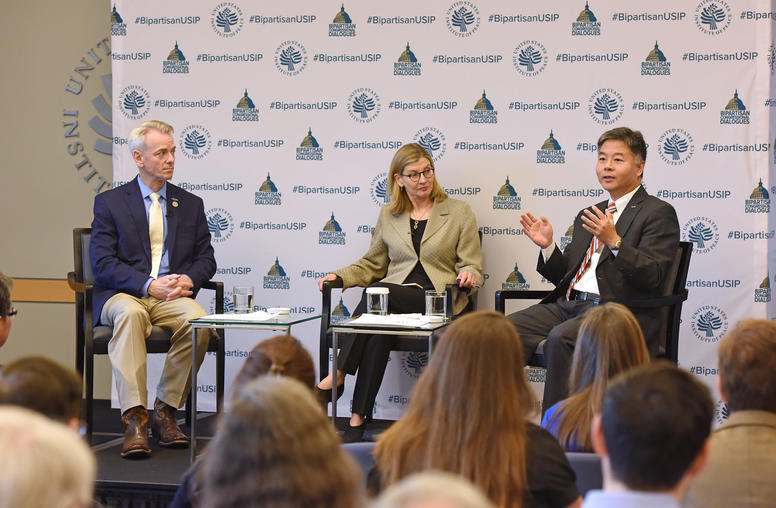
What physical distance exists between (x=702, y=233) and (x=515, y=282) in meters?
1.03

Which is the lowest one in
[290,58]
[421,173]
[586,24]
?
[421,173]

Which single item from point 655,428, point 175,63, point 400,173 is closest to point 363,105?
point 400,173

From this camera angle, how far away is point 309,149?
512cm

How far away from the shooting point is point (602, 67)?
15.6 feet

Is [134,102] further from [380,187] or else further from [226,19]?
[380,187]

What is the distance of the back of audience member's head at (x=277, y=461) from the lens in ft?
3.63

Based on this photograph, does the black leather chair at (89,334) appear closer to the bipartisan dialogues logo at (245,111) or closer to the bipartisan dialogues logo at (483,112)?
the bipartisan dialogues logo at (245,111)

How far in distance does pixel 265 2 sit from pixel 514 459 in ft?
13.1

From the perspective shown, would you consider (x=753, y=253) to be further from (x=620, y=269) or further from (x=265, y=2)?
(x=265, y=2)

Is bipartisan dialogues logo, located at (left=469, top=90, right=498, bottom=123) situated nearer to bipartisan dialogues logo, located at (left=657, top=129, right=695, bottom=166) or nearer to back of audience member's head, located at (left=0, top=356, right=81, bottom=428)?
bipartisan dialogues logo, located at (left=657, top=129, right=695, bottom=166)

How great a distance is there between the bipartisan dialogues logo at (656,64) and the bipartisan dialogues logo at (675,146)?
0.32 meters

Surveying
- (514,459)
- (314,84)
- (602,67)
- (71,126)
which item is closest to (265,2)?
(314,84)

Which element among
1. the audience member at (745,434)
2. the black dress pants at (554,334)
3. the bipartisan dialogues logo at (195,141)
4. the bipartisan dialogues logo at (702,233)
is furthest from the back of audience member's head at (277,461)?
the bipartisan dialogues logo at (195,141)

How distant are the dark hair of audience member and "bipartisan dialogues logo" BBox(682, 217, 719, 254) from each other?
3.09 metres
